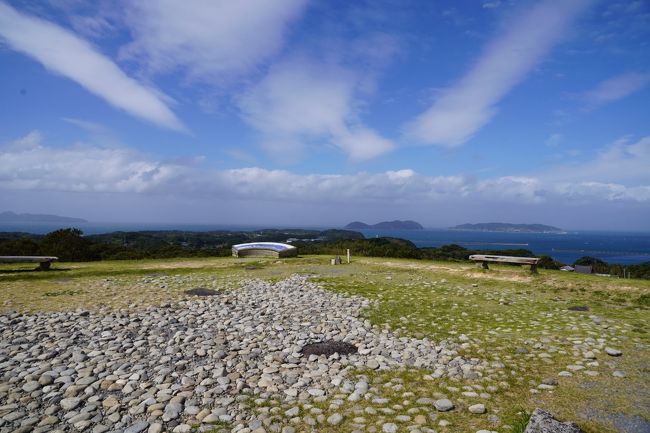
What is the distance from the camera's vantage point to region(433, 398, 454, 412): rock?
5.17 metres

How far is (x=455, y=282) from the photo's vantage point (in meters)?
17.4

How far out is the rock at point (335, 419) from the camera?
4.86m

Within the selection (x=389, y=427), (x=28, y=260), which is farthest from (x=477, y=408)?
(x=28, y=260)

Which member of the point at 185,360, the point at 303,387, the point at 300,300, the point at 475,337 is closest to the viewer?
the point at 303,387

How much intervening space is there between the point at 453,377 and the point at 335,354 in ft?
7.45

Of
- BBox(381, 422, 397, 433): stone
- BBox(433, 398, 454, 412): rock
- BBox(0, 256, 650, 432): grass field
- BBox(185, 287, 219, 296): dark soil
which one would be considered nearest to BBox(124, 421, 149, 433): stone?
BBox(0, 256, 650, 432): grass field

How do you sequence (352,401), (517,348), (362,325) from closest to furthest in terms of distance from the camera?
(352,401) < (517,348) < (362,325)

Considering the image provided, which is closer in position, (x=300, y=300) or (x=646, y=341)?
(x=646, y=341)

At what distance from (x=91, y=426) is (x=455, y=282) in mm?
15610

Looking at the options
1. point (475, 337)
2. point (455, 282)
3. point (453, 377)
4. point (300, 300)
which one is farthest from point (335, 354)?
point (455, 282)

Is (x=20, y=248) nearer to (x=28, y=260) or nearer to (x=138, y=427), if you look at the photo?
(x=28, y=260)

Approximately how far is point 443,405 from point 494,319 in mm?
5928

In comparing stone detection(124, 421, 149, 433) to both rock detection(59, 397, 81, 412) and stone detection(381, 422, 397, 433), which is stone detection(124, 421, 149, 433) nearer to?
A: rock detection(59, 397, 81, 412)

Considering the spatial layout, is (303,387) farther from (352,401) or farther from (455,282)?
(455,282)
